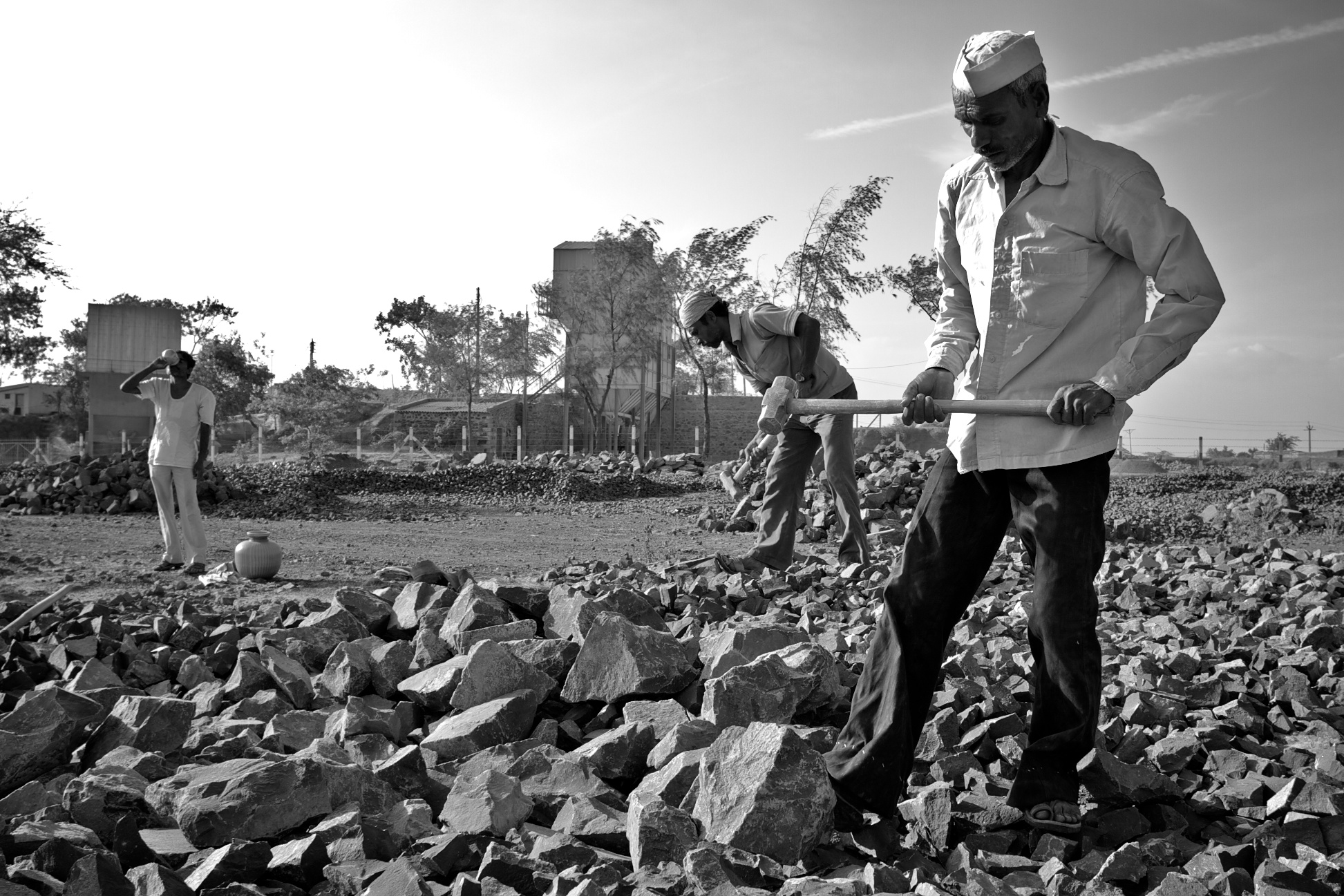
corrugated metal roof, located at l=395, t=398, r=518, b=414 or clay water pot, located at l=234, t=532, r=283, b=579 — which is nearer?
clay water pot, located at l=234, t=532, r=283, b=579

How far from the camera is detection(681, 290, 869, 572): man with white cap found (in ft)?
16.4

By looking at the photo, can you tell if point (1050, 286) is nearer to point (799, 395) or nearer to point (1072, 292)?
point (1072, 292)

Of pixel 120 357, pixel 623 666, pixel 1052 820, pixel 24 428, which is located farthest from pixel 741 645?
pixel 24 428

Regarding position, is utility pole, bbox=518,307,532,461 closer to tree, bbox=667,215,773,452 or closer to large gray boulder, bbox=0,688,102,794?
tree, bbox=667,215,773,452

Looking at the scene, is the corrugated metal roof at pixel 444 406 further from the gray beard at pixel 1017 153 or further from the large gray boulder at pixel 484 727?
the gray beard at pixel 1017 153

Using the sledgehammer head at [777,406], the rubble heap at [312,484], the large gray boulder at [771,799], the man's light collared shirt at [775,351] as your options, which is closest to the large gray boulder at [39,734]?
the large gray boulder at [771,799]

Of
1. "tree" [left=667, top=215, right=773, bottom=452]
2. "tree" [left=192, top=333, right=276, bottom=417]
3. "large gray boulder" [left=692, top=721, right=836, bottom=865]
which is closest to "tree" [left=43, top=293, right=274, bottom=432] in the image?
"tree" [left=192, top=333, right=276, bottom=417]

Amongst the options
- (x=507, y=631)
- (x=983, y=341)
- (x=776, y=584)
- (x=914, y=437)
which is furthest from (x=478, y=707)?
(x=914, y=437)

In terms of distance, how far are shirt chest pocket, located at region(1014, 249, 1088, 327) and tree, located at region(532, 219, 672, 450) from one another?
21.7 m

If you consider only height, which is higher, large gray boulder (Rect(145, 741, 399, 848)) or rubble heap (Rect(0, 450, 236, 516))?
rubble heap (Rect(0, 450, 236, 516))

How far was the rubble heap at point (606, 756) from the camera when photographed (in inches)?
79.4

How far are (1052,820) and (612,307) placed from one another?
74.6ft

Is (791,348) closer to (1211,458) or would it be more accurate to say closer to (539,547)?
(539,547)

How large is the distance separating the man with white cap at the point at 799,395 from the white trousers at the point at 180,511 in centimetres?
385
